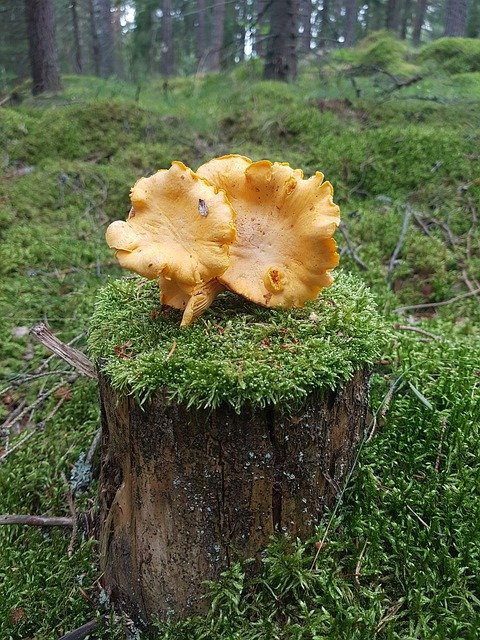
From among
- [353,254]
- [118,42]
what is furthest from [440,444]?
[118,42]

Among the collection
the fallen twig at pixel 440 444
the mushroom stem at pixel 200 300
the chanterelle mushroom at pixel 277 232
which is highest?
the chanterelle mushroom at pixel 277 232

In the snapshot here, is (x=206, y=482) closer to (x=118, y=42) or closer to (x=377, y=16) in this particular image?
(x=118, y=42)

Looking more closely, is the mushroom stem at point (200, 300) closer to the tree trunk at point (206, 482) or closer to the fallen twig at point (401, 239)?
the tree trunk at point (206, 482)

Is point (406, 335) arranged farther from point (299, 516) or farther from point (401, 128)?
point (401, 128)

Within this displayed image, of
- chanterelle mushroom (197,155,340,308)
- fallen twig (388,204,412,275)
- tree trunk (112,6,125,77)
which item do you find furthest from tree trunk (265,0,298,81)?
tree trunk (112,6,125,77)

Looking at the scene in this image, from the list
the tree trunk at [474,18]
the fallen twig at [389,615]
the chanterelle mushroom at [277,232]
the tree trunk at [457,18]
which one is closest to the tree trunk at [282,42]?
the chanterelle mushroom at [277,232]

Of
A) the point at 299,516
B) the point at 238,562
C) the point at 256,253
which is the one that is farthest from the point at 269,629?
the point at 256,253
